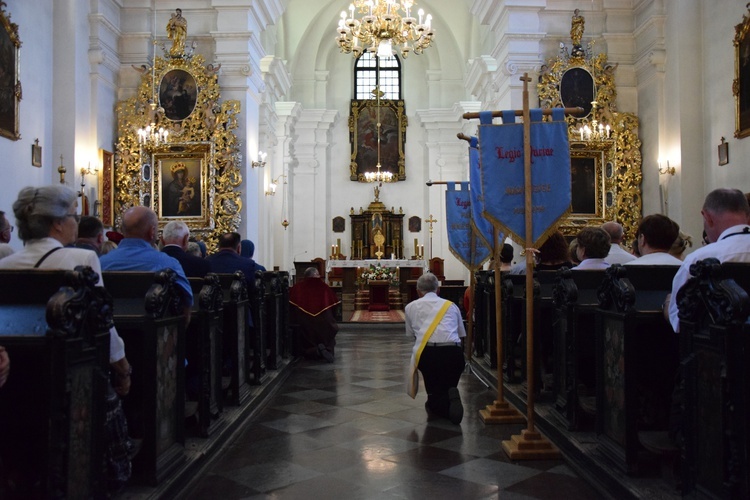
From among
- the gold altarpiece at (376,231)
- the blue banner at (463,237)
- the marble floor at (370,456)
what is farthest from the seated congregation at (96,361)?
the gold altarpiece at (376,231)

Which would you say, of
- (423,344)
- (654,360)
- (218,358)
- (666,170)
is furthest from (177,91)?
(654,360)

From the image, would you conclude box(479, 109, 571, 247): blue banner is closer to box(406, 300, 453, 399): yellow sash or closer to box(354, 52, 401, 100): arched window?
box(406, 300, 453, 399): yellow sash

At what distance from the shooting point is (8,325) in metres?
2.71

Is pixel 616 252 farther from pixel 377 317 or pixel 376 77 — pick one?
pixel 376 77

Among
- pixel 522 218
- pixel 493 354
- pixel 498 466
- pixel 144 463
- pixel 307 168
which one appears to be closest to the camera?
pixel 144 463

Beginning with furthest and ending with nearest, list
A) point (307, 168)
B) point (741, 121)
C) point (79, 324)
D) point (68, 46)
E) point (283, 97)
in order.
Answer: point (307, 168)
point (283, 97)
point (68, 46)
point (741, 121)
point (79, 324)

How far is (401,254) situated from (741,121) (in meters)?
13.1

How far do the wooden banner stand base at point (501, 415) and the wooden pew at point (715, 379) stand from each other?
245 centimetres

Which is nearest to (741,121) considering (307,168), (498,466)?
(498,466)

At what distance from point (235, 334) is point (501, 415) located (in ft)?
7.51

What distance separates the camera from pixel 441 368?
5.59m

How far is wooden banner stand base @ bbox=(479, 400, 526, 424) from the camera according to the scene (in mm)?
5516

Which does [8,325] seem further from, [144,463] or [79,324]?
[144,463]

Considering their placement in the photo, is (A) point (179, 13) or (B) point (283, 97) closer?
(A) point (179, 13)
